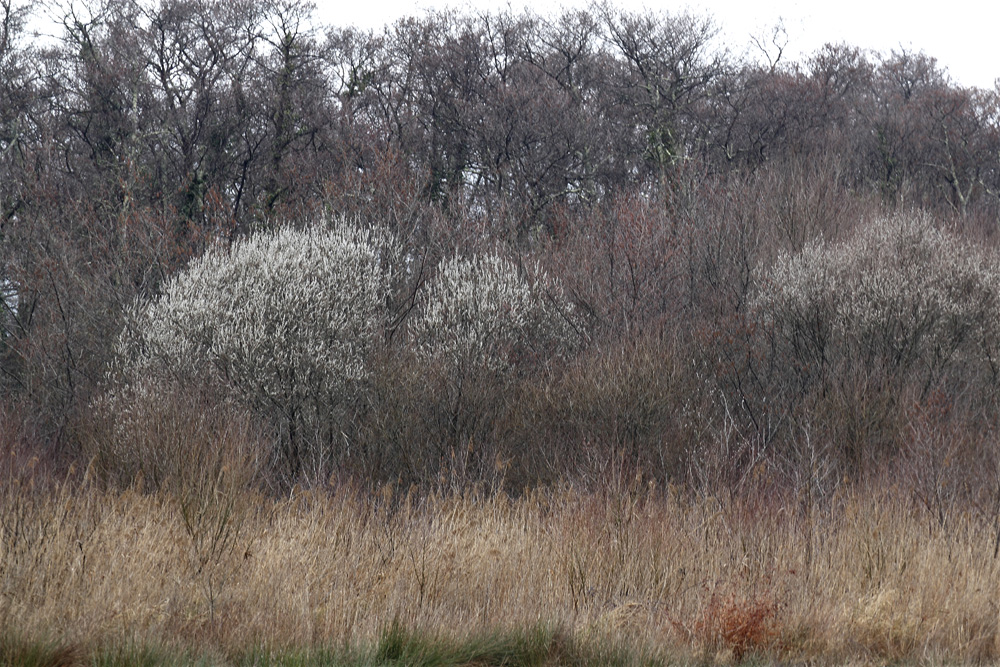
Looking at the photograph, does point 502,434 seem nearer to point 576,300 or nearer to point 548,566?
point 576,300

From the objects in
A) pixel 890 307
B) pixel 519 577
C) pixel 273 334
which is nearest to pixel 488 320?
pixel 273 334

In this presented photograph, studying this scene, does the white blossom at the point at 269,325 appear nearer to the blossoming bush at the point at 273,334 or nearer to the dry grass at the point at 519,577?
the blossoming bush at the point at 273,334

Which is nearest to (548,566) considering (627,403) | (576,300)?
(627,403)

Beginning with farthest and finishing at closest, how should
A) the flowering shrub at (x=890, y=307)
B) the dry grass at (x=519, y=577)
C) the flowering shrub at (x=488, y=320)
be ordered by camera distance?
1. the flowering shrub at (x=890, y=307)
2. the flowering shrub at (x=488, y=320)
3. the dry grass at (x=519, y=577)

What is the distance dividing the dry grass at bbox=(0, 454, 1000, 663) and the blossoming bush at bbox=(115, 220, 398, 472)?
8645 millimetres

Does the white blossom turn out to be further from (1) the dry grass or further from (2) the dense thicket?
(1) the dry grass

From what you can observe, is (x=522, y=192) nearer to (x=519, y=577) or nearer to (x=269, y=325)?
(x=269, y=325)

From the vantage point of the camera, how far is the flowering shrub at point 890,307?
804 inches

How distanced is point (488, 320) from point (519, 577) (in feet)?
38.9

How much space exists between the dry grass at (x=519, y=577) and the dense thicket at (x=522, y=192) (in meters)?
3.55

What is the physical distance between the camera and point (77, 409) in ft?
68.9

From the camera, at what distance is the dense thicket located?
1872 cm

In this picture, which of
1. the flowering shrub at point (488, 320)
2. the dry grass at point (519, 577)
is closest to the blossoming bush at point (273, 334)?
the flowering shrub at point (488, 320)

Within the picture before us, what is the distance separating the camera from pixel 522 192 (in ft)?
103
